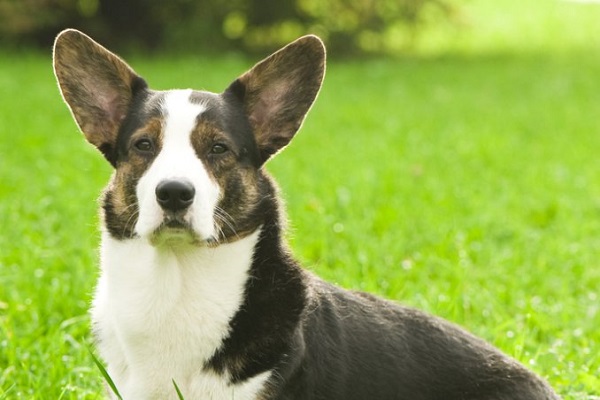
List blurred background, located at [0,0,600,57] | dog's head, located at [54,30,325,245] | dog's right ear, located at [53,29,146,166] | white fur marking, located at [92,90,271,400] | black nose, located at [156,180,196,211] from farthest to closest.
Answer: blurred background, located at [0,0,600,57] < dog's right ear, located at [53,29,146,166] < white fur marking, located at [92,90,271,400] < dog's head, located at [54,30,325,245] < black nose, located at [156,180,196,211]

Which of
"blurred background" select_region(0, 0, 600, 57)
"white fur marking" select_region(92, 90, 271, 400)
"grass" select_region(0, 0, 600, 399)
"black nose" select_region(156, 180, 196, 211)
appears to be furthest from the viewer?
"blurred background" select_region(0, 0, 600, 57)

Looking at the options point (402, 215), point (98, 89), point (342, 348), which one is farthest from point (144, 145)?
point (402, 215)

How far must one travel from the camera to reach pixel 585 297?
20.2ft

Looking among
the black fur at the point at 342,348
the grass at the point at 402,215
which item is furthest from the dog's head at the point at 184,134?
the grass at the point at 402,215

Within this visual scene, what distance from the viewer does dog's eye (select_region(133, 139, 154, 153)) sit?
3.43 metres

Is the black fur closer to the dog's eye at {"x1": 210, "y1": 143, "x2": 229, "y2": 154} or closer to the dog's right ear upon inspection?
the dog's eye at {"x1": 210, "y1": 143, "x2": 229, "y2": 154}

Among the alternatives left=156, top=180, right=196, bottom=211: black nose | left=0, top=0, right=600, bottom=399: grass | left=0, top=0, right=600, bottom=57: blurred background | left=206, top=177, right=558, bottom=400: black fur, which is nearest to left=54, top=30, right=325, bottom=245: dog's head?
left=156, top=180, right=196, bottom=211: black nose

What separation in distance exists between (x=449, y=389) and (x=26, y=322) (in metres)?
2.44

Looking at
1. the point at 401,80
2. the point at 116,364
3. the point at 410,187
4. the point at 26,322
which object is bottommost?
the point at 26,322

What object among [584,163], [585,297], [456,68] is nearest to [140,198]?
[585,297]

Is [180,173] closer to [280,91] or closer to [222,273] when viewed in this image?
[222,273]

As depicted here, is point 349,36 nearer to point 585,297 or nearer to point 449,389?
point 585,297

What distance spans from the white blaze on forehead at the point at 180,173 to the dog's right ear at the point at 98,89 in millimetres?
294

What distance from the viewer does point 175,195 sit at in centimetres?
318
